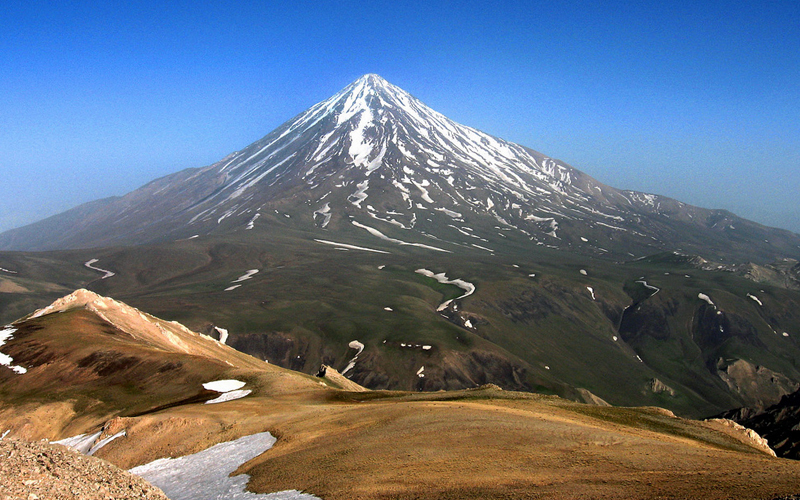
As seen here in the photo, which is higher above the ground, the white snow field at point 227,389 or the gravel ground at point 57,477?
the gravel ground at point 57,477

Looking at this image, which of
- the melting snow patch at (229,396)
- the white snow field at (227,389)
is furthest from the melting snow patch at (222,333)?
the melting snow patch at (229,396)

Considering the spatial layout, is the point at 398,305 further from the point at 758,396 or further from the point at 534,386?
the point at 758,396

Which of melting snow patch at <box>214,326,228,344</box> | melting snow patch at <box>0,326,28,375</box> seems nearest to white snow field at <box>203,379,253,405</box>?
melting snow patch at <box>0,326,28,375</box>

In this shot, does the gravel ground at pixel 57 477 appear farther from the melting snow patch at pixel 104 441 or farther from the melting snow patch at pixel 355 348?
the melting snow patch at pixel 355 348

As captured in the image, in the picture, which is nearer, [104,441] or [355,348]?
[104,441]

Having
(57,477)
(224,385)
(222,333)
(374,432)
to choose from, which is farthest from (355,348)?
(57,477)

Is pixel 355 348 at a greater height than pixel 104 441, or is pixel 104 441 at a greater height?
pixel 104 441

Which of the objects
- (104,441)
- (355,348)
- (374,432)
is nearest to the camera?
(374,432)

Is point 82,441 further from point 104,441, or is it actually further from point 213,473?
point 213,473
